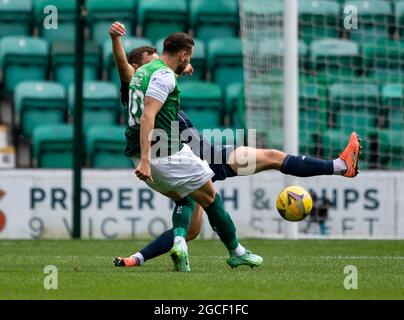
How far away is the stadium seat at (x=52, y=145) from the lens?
14117 millimetres

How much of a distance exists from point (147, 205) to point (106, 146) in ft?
4.69

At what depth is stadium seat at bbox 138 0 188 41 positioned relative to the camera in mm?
16219

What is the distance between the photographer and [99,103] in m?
15.0

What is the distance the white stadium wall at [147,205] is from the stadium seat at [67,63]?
2.90m

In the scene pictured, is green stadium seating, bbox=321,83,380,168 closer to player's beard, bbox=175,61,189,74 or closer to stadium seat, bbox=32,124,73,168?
stadium seat, bbox=32,124,73,168

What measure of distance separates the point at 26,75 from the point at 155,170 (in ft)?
27.4

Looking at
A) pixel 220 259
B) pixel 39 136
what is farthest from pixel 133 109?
pixel 39 136

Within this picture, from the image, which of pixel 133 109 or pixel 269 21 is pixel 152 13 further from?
pixel 133 109

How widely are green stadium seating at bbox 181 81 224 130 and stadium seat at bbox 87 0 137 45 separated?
1848mm

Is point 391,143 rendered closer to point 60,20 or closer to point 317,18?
point 317,18

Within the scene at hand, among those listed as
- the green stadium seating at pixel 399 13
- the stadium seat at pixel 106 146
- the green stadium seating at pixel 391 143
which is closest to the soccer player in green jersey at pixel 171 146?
the stadium seat at pixel 106 146

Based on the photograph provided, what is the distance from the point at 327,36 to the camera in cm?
1588

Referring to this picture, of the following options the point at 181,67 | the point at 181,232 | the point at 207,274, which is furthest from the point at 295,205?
the point at 181,67
